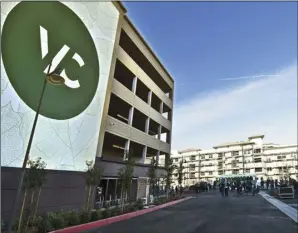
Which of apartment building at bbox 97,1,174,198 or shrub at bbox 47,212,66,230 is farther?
apartment building at bbox 97,1,174,198

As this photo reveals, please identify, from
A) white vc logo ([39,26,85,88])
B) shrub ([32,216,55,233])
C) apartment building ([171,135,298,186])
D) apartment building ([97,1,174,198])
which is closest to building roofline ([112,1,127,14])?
apartment building ([97,1,174,198])

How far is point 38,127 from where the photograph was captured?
52.5ft

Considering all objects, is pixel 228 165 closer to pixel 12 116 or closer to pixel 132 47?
pixel 132 47

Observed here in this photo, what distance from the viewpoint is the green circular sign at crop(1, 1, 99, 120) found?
15.3 meters

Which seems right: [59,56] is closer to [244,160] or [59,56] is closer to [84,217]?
[84,217]

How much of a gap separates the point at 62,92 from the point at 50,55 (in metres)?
2.57

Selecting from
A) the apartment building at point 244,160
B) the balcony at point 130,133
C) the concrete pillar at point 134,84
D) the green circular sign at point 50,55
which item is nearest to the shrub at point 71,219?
the green circular sign at point 50,55

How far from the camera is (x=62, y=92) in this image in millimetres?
17922

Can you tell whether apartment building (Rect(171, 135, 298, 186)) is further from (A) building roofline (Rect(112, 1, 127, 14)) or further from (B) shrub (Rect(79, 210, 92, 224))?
(B) shrub (Rect(79, 210, 92, 224))

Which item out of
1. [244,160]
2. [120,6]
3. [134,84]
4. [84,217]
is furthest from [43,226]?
[244,160]

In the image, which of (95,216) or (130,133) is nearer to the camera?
(95,216)

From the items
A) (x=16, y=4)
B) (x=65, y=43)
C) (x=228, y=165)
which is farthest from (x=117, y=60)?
(x=228, y=165)

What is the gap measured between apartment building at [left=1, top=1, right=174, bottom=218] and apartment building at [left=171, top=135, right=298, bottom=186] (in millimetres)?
78720

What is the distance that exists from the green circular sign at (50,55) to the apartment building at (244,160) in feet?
268
